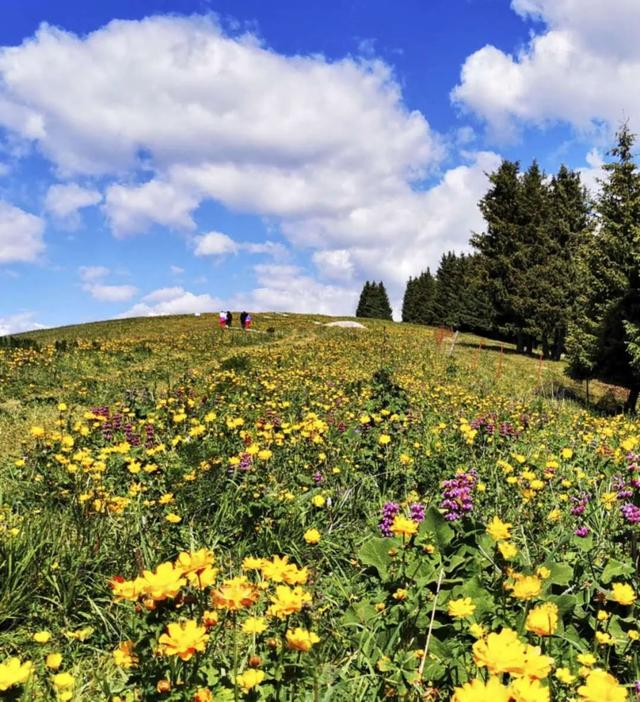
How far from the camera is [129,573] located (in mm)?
3414

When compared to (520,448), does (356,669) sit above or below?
below

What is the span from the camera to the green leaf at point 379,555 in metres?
2.98

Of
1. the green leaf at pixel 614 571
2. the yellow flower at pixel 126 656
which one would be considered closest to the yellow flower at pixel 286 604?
the yellow flower at pixel 126 656

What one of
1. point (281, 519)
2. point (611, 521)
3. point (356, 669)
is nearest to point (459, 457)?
point (611, 521)

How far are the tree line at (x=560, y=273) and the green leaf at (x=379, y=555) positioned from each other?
1644cm

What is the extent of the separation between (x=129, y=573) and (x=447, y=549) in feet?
6.53

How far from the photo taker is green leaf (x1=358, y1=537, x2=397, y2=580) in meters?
2.98

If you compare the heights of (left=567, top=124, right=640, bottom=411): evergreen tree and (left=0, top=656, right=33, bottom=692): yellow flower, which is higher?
(left=567, top=124, right=640, bottom=411): evergreen tree

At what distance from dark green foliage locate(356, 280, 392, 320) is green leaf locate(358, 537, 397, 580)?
85351 millimetres

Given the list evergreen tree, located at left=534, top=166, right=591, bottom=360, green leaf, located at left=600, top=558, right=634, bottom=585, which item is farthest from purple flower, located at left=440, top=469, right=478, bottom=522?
evergreen tree, located at left=534, top=166, right=591, bottom=360

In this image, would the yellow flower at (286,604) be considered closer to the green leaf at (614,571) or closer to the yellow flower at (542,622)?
the yellow flower at (542,622)

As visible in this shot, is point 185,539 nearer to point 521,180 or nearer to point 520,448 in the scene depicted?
point 520,448

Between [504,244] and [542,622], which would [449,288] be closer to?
[504,244]

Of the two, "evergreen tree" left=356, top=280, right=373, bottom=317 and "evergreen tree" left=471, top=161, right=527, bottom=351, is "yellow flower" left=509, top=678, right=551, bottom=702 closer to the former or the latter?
"evergreen tree" left=471, top=161, right=527, bottom=351
